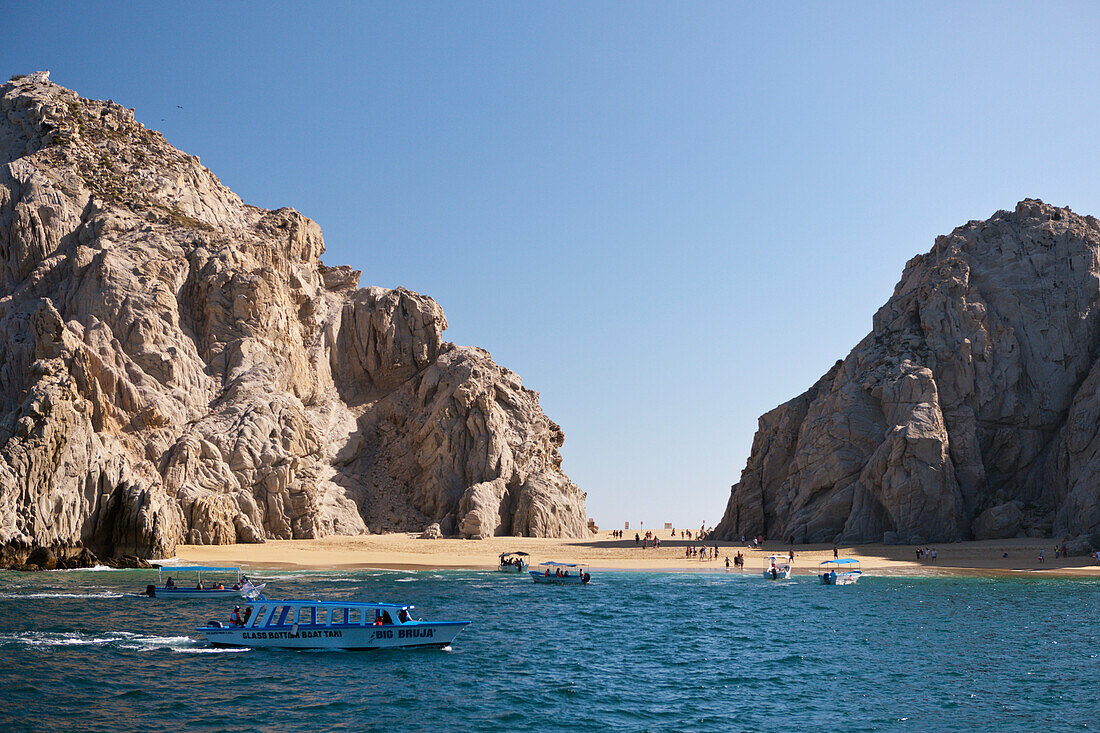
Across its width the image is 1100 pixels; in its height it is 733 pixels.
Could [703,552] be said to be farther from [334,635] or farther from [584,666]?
[334,635]

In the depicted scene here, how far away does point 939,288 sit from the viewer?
300 feet

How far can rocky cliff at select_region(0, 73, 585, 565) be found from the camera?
7012 cm

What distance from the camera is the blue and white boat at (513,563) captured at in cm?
7544

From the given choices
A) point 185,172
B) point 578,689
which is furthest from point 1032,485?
point 185,172

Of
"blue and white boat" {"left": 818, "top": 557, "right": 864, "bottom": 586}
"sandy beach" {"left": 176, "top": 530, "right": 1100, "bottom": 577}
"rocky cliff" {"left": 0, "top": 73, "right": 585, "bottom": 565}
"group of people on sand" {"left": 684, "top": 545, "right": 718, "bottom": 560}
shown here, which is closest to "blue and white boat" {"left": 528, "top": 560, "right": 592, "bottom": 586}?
"sandy beach" {"left": 176, "top": 530, "right": 1100, "bottom": 577}

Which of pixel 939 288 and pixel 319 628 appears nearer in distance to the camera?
pixel 319 628

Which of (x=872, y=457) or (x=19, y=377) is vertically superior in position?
(x=19, y=377)

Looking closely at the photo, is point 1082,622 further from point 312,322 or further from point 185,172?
point 185,172

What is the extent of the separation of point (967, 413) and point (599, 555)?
37.6 meters

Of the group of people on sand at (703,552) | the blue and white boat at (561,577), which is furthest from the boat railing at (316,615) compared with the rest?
the group of people on sand at (703,552)

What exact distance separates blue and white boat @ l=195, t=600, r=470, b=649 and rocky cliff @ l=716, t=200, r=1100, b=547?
2146 inches

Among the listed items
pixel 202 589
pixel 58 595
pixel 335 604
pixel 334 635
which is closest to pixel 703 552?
pixel 202 589

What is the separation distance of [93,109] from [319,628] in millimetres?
96142

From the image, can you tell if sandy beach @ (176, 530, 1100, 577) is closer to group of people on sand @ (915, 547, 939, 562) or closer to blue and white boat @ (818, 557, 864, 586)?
group of people on sand @ (915, 547, 939, 562)
